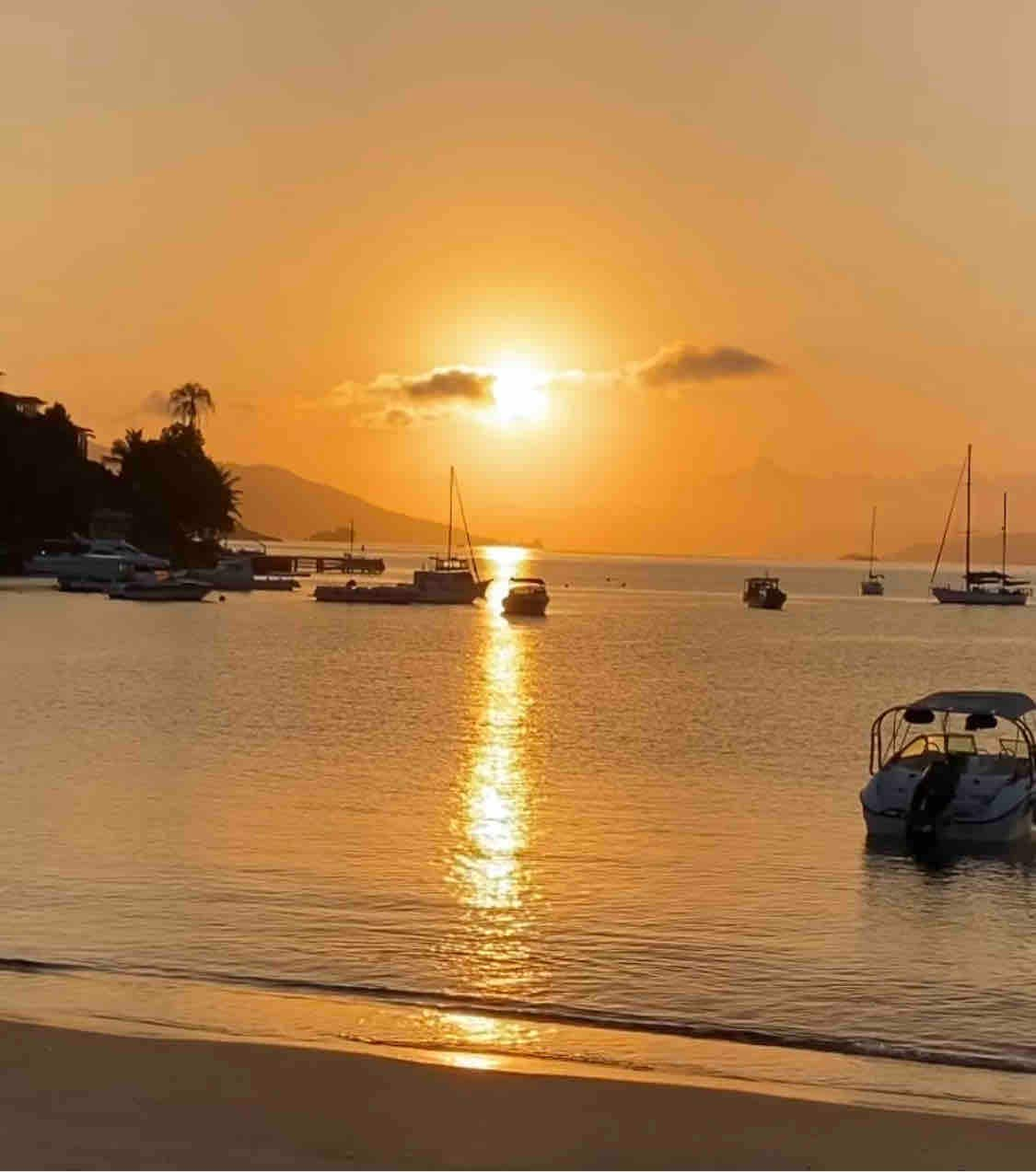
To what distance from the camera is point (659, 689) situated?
82.7 metres

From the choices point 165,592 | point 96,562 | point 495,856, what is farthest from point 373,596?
point 495,856

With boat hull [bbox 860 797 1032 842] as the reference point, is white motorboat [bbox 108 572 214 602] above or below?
above

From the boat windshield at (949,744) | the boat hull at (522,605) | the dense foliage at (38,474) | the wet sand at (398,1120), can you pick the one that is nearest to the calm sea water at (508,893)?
the wet sand at (398,1120)

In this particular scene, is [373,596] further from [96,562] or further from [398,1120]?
[398,1120]

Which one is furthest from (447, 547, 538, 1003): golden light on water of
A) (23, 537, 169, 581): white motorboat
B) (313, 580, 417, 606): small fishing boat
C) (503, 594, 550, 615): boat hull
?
(23, 537, 169, 581): white motorboat

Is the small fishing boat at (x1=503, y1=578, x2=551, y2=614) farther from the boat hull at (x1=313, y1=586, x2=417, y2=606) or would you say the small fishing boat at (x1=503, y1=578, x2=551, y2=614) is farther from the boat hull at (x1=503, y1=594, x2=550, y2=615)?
the boat hull at (x1=313, y1=586, x2=417, y2=606)

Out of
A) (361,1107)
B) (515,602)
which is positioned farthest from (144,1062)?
(515,602)

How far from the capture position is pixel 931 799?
35.4 m

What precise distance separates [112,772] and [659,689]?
1640 inches

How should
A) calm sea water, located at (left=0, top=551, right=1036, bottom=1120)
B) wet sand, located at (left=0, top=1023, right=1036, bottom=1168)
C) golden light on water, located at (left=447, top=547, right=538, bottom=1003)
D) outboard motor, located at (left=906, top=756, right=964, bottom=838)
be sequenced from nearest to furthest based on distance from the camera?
wet sand, located at (left=0, top=1023, right=1036, bottom=1168) < calm sea water, located at (left=0, top=551, right=1036, bottom=1120) < golden light on water, located at (left=447, top=547, right=538, bottom=1003) < outboard motor, located at (left=906, top=756, right=964, bottom=838)

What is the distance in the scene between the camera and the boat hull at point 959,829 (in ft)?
116

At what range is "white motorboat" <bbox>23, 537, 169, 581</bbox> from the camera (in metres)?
184

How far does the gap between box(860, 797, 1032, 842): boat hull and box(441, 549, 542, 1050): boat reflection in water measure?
7521mm

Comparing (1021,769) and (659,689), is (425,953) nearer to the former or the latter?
(1021,769)
